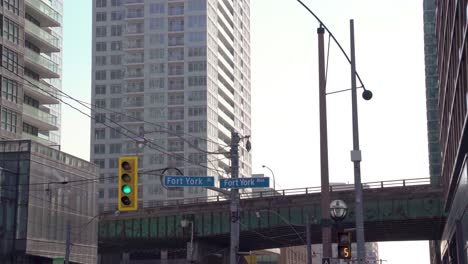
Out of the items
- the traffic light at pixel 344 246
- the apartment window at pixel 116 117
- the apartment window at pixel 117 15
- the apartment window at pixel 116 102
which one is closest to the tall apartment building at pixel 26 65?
the apartment window at pixel 116 117

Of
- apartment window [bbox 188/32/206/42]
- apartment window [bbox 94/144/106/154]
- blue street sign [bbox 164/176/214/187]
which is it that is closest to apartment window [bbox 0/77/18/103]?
blue street sign [bbox 164/176/214/187]

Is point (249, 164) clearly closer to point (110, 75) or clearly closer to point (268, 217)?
point (110, 75)

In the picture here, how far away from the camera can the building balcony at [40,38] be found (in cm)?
9412

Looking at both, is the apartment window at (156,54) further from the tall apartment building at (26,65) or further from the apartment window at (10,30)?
the apartment window at (10,30)

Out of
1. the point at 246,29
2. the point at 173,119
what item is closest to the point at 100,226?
the point at 173,119

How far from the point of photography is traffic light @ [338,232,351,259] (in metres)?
23.0

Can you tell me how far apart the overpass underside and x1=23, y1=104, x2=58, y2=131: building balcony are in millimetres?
15056

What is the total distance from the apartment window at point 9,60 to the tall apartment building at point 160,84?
71.1 metres

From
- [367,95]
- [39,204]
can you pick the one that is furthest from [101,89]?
[367,95]

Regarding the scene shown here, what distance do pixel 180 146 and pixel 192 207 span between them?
77.3 metres

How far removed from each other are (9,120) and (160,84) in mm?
79625

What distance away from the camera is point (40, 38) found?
316 feet

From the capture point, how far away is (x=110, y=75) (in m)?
169

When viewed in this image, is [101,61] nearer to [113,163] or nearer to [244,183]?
[113,163]
